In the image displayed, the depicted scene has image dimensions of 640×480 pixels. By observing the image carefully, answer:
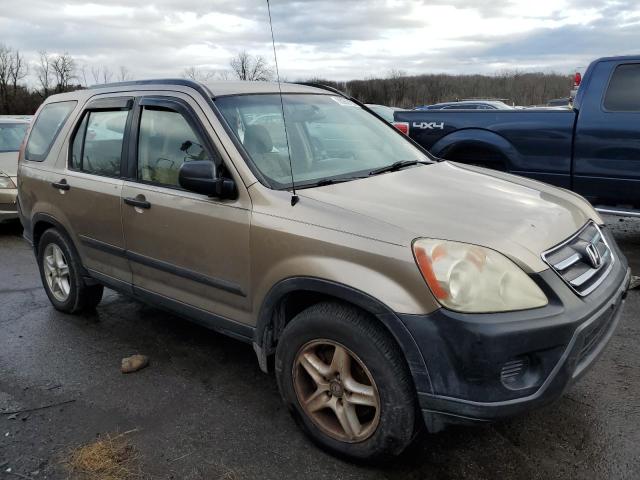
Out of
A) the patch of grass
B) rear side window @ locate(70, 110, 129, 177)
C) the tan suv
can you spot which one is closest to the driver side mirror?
the tan suv

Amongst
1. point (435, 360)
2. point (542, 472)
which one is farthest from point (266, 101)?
point (542, 472)

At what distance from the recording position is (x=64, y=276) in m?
4.67

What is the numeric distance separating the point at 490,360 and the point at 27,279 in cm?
521

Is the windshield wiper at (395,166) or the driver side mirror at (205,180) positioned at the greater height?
the driver side mirror at (205,180)

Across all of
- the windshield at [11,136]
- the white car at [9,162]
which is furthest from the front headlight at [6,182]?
the windshield at [11,136]

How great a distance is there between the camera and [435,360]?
7.34ft

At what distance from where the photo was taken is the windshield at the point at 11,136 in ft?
29.4

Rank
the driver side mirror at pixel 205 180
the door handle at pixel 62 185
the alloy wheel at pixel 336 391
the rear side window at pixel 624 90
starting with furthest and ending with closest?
the rear side window at pixel 624 90 < the door handle at pixel 62 185 < the driver side mirror at pixel 205 180 < the alloy wheel at pixel 336 391

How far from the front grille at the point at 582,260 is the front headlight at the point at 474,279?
231 millimetres

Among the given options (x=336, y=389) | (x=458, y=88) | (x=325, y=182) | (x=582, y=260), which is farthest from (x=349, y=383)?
(x=458, y=88)

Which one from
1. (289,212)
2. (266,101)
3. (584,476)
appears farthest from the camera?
(266,101)

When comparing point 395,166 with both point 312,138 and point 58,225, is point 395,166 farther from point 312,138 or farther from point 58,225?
point 58,225

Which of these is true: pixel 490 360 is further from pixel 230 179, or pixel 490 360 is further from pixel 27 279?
pixel 27 279

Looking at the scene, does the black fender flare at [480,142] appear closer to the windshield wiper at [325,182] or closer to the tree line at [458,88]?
the windshield wiper at [325,182]
